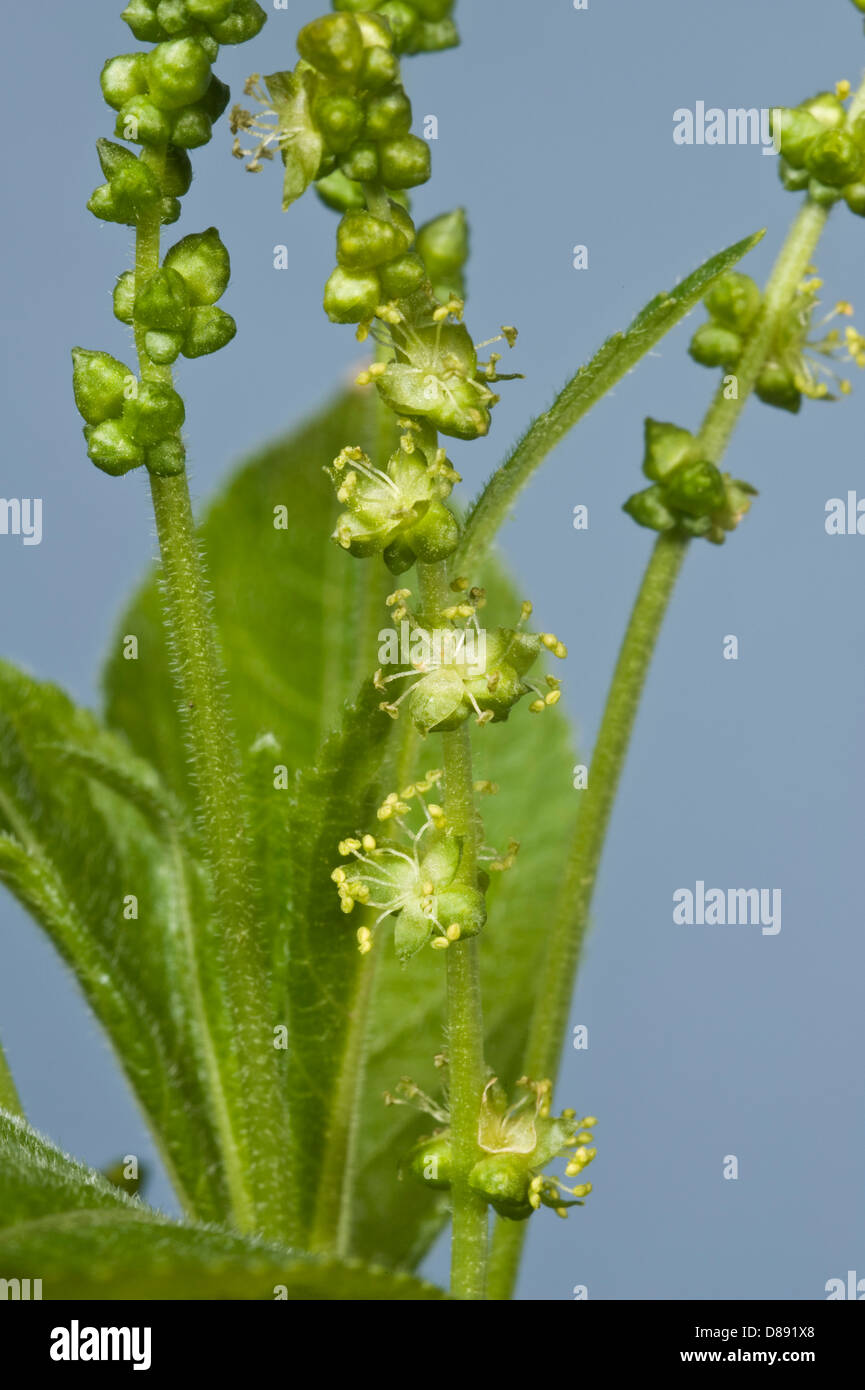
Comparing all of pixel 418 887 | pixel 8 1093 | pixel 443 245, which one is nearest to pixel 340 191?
pixel 443 245

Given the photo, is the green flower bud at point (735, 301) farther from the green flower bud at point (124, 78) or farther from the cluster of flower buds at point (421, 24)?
the green flower bud at point (124, 78)

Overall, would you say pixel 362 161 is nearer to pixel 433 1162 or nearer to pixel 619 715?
pixel 619 715

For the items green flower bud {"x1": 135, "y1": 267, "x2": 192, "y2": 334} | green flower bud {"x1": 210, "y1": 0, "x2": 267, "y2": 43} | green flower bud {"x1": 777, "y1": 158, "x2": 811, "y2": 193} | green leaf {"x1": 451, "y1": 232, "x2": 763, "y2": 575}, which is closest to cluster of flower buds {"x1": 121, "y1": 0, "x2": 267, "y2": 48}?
green flower bud {"x1": 210, "y1": 0, "x2": 267, "y2": 43}

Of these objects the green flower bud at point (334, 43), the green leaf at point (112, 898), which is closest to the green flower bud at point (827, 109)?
the green flower bud at point (334, 43)

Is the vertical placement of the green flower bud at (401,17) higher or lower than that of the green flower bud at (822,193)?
higher
